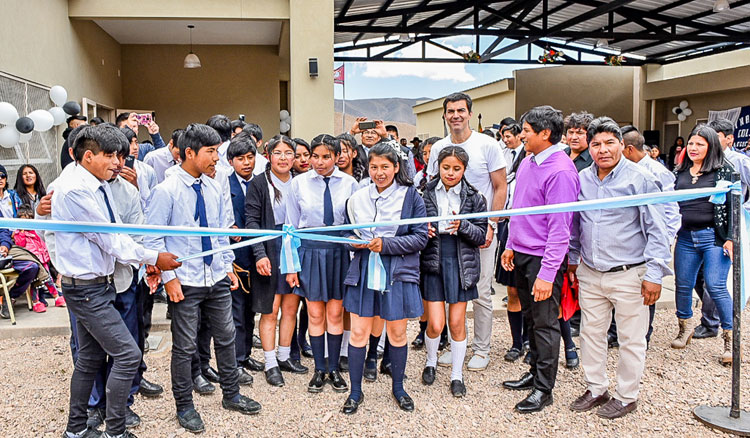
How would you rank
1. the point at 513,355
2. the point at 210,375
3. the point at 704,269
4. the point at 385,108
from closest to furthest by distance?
the point at 210,375 < the point at 513,355 < the point at 704,269 < the point at 385,108

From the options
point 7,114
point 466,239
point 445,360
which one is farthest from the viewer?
point 7,114

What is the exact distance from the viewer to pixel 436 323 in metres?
4.03

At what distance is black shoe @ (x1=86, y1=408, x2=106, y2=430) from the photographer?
3.41m

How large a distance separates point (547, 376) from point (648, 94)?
1756 cm

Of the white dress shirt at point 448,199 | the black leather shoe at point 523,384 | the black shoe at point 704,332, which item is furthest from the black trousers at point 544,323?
the black shoe at point 704,332

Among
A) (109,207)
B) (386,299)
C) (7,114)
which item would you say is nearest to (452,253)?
(386,299)

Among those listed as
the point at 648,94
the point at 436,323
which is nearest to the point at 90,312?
the point at 436,323

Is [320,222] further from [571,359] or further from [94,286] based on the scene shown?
[571,359]

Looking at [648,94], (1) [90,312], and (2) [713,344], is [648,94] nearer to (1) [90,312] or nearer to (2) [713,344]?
(2) [713,344]

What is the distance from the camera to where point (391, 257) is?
3.72 meters

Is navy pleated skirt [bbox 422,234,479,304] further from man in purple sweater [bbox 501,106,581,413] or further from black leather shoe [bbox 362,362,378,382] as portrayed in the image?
black leather shoe [bbox 362,362,378,382]

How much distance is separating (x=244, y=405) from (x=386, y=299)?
3.54ft


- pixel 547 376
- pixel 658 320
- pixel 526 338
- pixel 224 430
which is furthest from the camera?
pixel 658 320

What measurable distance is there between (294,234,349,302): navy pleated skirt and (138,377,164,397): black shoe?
1103 millimetres
